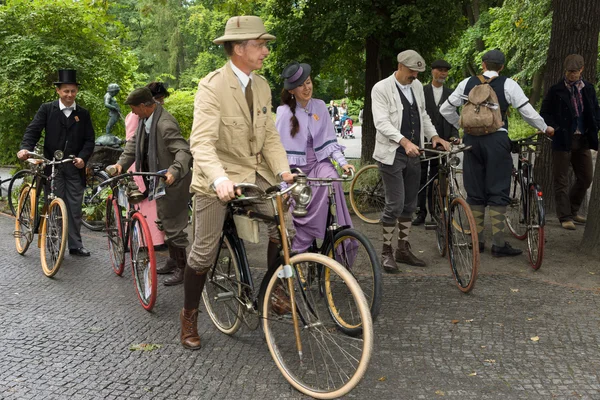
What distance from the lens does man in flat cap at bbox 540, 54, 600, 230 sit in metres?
8.20

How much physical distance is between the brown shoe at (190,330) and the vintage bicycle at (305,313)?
404mm

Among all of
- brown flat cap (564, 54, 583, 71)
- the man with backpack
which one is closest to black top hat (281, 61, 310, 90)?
the man with backpack

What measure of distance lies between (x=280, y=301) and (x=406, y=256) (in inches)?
120

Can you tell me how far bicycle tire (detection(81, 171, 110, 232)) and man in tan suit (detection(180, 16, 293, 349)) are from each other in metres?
5.04

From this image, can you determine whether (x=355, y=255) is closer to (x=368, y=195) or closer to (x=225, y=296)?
(x=225, y=296)

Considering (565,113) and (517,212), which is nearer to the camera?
(517,212)

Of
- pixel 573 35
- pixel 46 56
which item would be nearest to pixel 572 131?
pixel 573 35

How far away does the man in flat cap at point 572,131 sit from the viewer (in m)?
8.20

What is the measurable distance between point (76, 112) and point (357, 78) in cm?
772

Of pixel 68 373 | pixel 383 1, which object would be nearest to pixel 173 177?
pixel 68 373

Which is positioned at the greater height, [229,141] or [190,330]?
[229,141]

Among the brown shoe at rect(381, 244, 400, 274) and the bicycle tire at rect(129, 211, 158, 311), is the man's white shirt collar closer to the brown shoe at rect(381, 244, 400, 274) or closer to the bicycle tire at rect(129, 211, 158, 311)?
the bicycle tire at rect(129, 211, 158, 311)

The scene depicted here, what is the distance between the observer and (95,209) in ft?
32.4

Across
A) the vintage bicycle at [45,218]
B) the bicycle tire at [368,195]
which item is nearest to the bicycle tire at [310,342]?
the vintage bicycle at [45,218]
